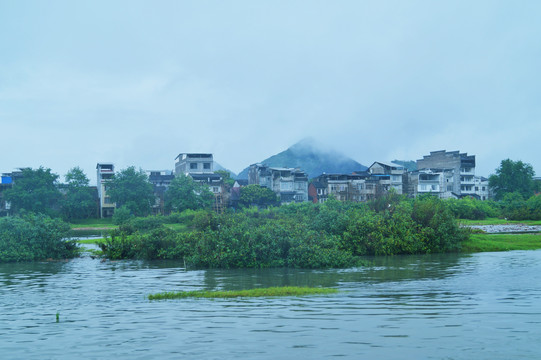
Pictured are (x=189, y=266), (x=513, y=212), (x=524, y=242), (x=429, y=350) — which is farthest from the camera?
(x=513, y=212)

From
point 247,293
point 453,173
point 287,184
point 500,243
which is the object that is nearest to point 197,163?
point 287,184

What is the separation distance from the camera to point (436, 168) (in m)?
96.1

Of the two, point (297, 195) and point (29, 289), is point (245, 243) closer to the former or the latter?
point (29, 289)

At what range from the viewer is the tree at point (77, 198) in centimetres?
6875

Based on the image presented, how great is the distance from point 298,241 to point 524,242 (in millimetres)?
16772

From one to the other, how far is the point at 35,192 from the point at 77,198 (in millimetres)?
5688

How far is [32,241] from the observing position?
2858cm

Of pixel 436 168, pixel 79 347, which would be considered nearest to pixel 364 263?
pixel 79 347

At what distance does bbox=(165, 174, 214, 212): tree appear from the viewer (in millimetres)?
68812

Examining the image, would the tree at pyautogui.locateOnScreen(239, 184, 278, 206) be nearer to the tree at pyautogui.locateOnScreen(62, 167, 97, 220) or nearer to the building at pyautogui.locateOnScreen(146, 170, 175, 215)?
the building at pyautogui.locateOnScreen(146, 170, 175, 215)

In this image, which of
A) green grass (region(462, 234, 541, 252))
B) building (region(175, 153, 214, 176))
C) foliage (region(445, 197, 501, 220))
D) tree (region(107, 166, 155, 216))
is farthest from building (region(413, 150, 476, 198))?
green grass (region(462, 234, 541, 252))

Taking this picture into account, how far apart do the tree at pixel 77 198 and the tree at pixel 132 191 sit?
3644 mm

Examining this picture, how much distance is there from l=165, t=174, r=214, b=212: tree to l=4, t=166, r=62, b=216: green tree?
1519cm

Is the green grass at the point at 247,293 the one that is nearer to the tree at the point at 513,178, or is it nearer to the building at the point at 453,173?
the building at the point at 453,173
